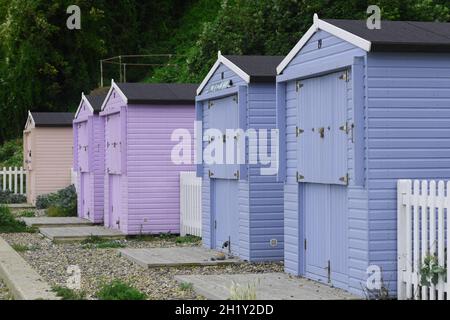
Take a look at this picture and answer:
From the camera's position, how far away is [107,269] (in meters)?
14.0

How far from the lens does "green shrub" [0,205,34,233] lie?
68.6 feet

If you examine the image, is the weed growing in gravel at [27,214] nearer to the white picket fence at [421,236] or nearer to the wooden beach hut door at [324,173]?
the wooden beach hut door at [324,173]

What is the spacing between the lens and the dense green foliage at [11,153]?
36.4 metres

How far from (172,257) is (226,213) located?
1.17 m

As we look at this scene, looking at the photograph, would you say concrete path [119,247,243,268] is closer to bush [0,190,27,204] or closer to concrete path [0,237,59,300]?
concrete path [0,237,59,300]

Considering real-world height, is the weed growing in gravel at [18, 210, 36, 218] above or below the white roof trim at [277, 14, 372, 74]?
below

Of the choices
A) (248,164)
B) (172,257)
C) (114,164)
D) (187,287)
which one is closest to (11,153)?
(114,164)

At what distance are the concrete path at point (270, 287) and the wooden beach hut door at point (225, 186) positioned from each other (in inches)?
97.7

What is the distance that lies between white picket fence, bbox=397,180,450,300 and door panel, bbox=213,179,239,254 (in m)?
4.90

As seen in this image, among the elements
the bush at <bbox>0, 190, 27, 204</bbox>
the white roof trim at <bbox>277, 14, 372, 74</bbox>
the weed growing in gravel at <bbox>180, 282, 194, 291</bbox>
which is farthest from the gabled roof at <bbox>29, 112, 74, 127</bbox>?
the weed growing in gravel at <bbox>180, 282, 194, 291</bbox>

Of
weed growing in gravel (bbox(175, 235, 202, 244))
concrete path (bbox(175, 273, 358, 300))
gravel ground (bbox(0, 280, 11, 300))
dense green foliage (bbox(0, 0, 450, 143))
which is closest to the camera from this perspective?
concrete path (bbox(175, 273, 358, 300))

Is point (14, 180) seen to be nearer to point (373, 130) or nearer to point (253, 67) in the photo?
point (253, 67)

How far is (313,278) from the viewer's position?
11.6 m
